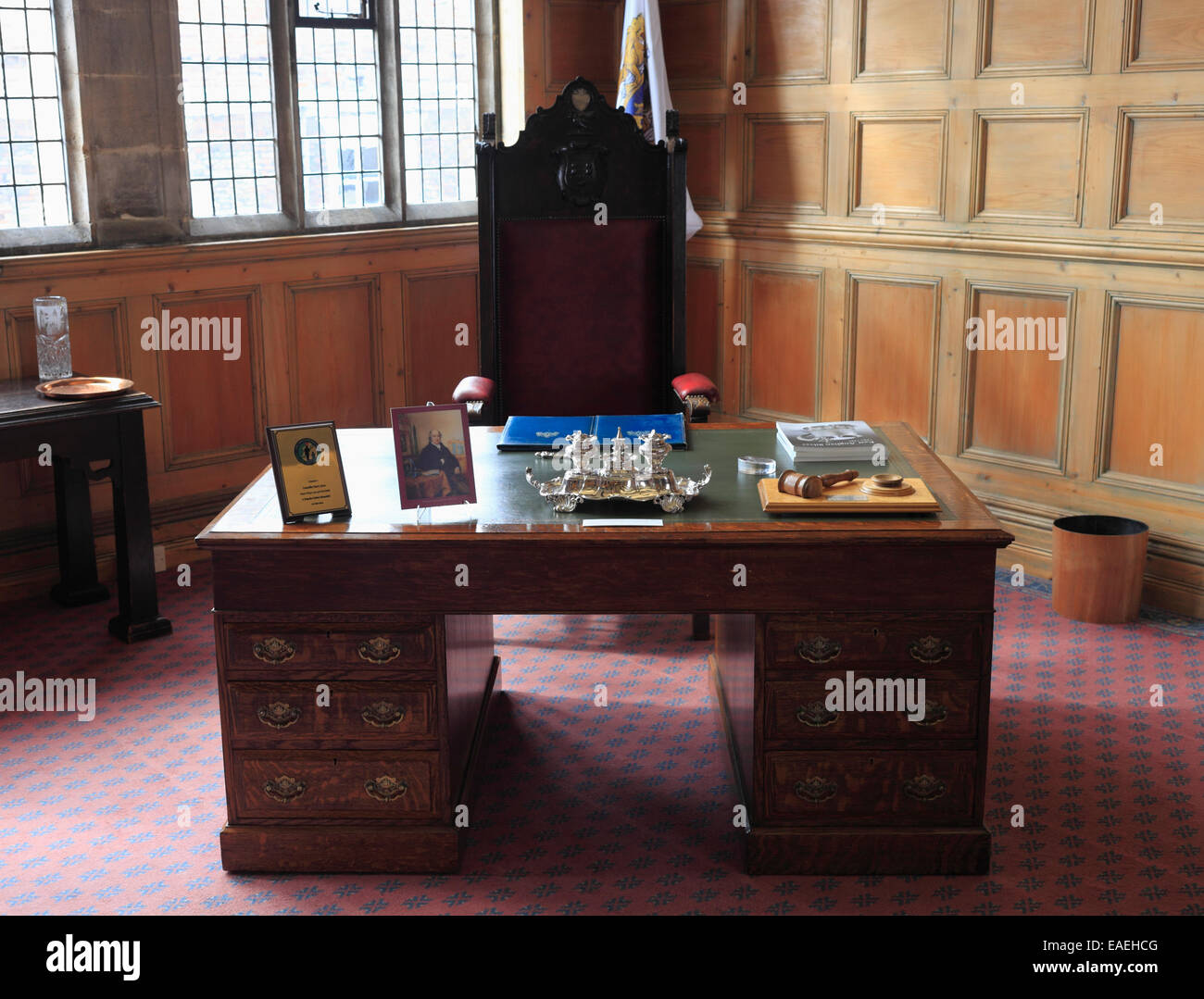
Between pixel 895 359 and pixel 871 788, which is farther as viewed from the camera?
pixel 895 359

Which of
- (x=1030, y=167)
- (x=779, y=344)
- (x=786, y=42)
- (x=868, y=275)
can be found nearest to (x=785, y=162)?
(x=786, y=42)

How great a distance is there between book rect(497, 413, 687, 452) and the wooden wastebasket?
5.37 ft

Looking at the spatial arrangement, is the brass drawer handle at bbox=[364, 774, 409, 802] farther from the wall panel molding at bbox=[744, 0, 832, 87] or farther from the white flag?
the wall panel molding at bbox=[744, 0, 832, 87]

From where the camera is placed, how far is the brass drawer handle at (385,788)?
285 centimetres

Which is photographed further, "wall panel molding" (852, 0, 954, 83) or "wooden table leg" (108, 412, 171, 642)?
"wall panel molding" (852, 0, 954, 83)

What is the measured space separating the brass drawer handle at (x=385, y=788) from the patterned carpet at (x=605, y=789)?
0.19m

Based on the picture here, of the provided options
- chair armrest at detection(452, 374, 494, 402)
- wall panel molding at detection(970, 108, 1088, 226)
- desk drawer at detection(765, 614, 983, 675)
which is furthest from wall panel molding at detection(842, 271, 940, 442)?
desk drawer at detection(765, 614, 983, 675)

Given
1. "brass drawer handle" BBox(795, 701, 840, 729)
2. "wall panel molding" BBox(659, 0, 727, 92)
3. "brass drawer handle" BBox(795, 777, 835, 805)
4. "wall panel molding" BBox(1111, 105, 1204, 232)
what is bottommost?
"brass drawer handle" BBox(795, 777, 835, 805)

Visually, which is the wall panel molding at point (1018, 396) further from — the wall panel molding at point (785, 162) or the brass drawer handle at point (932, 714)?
the brass drawer handle at point (932, 714)

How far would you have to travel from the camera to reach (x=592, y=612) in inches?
109

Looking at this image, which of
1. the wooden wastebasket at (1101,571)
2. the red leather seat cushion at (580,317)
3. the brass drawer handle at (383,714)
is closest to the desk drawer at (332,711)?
the brass drawer handle at (383,714)

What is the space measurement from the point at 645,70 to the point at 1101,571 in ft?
8.90

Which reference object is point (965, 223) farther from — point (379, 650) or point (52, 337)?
point (52, 337)

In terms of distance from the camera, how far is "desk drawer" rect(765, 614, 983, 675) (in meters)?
2.76
